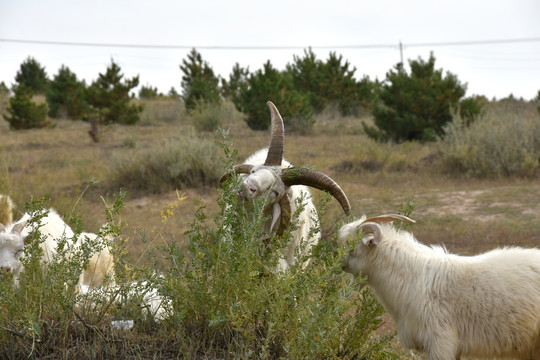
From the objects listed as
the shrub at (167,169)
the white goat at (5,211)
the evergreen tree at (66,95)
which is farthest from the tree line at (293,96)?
the white goat at (5,211)

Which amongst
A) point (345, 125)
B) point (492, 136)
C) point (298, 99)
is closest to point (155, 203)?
point (492, 136)

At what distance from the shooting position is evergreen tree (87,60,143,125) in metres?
29.5

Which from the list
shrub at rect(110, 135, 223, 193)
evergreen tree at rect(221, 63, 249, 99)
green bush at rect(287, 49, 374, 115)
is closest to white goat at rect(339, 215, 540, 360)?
shrub at rect(110, 135, 223, 193)

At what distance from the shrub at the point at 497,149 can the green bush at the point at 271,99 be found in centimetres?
1089

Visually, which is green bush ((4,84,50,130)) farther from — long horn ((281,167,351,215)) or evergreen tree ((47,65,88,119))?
long horn ((281,167,351,215))

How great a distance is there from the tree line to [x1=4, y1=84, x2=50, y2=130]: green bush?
0.05 m

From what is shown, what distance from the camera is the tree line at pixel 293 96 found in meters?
20.5

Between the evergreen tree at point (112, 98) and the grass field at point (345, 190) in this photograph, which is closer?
the grass field at point (345, 190)

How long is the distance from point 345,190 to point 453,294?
9169 mm

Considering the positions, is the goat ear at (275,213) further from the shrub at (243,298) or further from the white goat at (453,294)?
the shrub at (243,298)

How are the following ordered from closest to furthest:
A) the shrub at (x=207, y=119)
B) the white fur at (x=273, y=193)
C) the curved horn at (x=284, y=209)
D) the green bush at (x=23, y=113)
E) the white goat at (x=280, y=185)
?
1. the white fur at (x=273, y=193)
2. the white goat at (x=280, y=185)
3. the curved horn at (x=284, y=209)
4. the shrub at (x=207, y=119)
5. the green bush at (x=23, y=113)

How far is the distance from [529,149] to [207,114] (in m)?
14.2

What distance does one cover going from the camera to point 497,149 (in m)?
14.9

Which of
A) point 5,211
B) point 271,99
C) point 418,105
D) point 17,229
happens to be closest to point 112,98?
point 271,99
